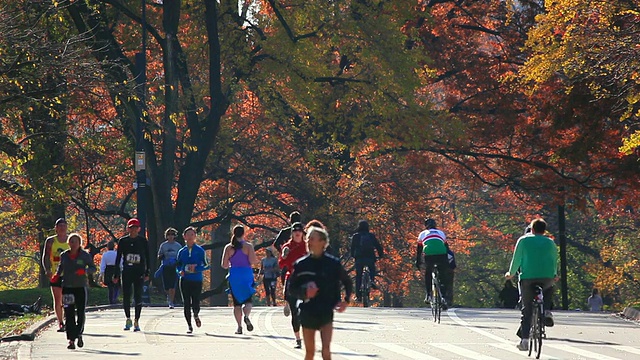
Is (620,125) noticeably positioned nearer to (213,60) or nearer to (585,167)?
(585,167)

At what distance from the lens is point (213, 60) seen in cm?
3647

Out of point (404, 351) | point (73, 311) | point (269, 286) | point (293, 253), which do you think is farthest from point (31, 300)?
point (404, 351)

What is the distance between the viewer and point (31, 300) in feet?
105

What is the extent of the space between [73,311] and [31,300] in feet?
44.7

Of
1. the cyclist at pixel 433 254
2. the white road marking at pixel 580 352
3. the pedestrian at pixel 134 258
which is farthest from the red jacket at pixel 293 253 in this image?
the cyclist at pixel 433 254

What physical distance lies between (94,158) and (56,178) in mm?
7973

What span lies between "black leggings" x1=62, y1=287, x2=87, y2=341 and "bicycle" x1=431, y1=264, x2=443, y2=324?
7.18 metres

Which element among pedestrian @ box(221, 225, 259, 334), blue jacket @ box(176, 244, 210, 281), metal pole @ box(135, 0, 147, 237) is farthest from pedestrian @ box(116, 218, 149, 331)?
metal pole @ box(135, 0, 147, 237)

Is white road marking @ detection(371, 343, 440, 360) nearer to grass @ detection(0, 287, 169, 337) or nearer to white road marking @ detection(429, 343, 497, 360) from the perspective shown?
white road marking @ detection(429, 343, 497, 360)

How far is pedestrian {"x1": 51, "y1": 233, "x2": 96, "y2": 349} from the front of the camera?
734 inches

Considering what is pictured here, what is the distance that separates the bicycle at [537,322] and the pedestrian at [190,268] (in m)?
6.23

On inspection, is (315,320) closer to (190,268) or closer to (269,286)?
(190,268)

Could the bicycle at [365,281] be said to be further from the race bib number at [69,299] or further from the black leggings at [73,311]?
the race bib number at [69,299]

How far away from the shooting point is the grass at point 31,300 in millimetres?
23672
